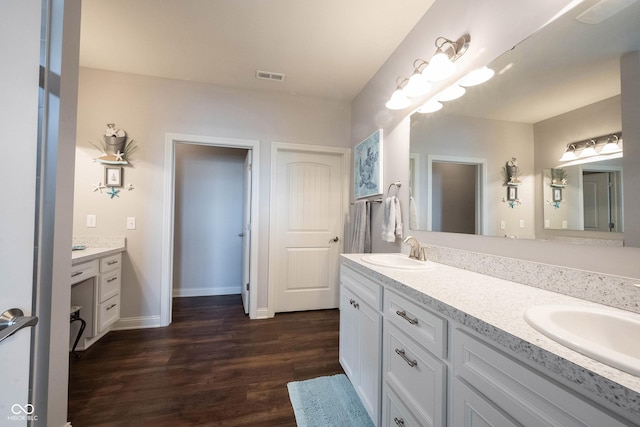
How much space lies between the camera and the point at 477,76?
1269mm

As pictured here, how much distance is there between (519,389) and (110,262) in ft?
9.29

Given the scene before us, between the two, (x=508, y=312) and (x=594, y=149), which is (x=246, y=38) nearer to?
(x=594, y=149)

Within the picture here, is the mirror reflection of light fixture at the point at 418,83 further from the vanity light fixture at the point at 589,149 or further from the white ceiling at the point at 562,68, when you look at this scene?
the vanity light fixture at the point at 589,149

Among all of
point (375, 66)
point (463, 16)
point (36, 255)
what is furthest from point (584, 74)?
point (36, 255)

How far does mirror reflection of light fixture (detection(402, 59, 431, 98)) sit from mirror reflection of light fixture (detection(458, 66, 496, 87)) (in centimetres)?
24

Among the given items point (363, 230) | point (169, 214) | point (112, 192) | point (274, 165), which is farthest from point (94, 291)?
point (363, 230)

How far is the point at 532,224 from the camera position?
1057mm

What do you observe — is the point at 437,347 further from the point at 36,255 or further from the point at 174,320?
the point at 174,320

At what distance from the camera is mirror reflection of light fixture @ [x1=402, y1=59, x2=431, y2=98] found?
5.10ft

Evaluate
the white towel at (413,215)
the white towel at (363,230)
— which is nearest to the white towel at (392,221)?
the white towel at (413,215)

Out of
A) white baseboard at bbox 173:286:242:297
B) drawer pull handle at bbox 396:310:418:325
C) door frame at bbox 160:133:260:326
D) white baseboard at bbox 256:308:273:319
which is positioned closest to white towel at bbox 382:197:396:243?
drawer pull handle at bbox 396:310:418:325

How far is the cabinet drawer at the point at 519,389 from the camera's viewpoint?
46 cm

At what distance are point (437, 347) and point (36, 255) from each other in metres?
1.20

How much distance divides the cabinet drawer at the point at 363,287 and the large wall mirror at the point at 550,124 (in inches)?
25.2
